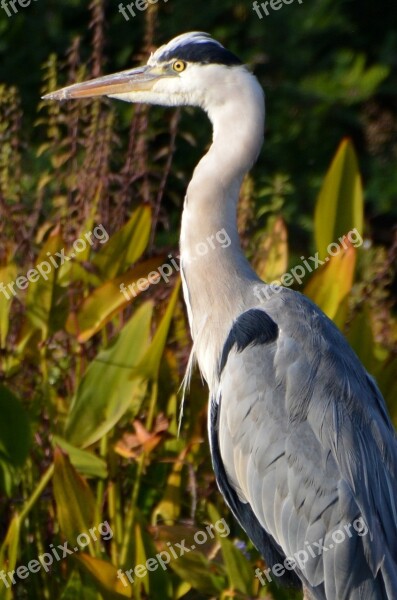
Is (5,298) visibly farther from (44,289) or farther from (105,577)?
(105,577)

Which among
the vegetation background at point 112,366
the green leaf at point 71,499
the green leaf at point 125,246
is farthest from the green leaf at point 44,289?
the green leaf at point 71,499

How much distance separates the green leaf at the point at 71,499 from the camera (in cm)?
296

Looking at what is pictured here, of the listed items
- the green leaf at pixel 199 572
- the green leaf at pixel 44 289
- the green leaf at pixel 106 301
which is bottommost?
the green leaf at pixel 199 572

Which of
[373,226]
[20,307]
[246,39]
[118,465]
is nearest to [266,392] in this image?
[118,465]

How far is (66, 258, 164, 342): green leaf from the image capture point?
3.26 metres

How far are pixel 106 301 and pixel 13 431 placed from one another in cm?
47

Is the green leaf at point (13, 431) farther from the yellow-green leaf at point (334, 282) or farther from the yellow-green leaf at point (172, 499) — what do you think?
the yellow-green leaf at point (334, 282)

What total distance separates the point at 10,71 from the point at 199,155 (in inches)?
40.3

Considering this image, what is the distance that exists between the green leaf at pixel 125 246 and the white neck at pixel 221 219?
354mm

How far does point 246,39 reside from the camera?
579 centimetres

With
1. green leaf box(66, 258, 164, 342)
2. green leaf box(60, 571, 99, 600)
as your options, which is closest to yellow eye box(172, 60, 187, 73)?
green leaf box(66, 258, 164, 342)

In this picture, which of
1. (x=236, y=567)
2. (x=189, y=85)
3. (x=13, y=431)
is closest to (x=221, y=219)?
(x=189, y=85)

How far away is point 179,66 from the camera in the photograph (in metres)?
3.14

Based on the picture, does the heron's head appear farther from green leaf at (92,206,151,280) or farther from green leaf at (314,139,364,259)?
green leaf at (314,139,364,259)
